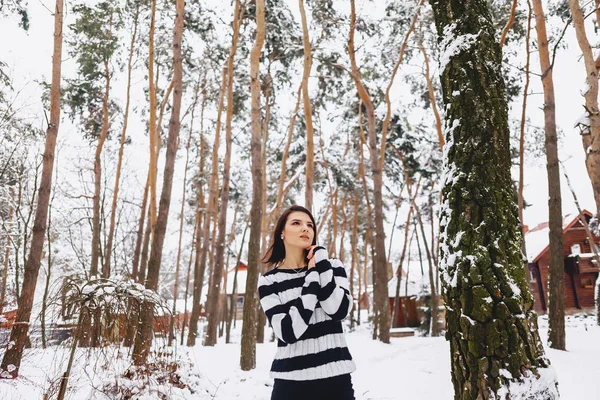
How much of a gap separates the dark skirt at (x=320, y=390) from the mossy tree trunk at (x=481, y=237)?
68cm

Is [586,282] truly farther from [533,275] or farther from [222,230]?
[222,230]

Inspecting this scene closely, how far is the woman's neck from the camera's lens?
Answer: 94.6 inches

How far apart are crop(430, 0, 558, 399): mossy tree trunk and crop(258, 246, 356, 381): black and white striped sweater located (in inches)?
25.3

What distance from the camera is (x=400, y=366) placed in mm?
7727

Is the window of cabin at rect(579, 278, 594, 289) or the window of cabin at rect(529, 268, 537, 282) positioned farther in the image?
the window of cabin at rect(529, 268, 537, 282)

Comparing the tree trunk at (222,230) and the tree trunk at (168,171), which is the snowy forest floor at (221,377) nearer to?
the tree trunk at (168,171)

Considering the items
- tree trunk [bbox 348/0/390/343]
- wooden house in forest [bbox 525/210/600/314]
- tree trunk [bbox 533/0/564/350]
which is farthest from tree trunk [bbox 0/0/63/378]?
wooden house in forest [bbox 525/210/600/314]

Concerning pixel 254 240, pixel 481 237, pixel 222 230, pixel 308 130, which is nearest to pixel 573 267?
pixel 308 130

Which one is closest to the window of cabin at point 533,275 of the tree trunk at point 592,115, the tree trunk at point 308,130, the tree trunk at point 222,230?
the tree trunk at point 308,130

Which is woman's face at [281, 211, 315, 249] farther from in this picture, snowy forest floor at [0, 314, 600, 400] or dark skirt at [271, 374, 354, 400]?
snowy forest floor at [0, 314, 600, 400]

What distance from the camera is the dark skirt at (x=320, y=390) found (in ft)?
6.42

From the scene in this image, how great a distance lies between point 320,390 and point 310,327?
0.30 meters

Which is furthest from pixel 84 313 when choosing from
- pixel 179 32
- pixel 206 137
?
pixel 206 137

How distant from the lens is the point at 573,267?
2494cm
